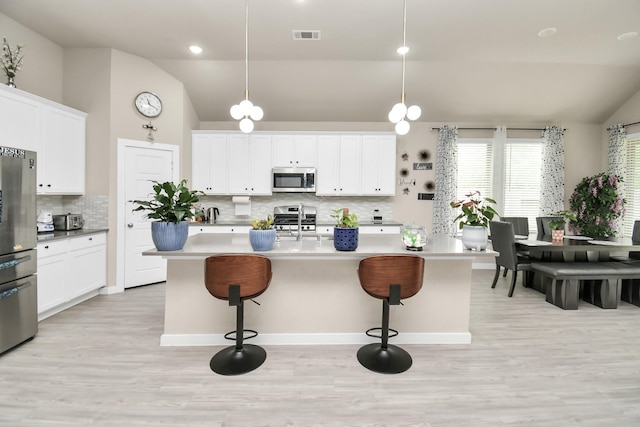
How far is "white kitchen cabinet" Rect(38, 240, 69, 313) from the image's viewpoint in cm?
327

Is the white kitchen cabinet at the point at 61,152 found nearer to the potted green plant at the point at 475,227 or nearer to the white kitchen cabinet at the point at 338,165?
the white kitchen cabinet at the point at 338,165

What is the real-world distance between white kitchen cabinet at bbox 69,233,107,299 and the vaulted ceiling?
2603 mm

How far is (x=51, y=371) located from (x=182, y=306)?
1.00 metres

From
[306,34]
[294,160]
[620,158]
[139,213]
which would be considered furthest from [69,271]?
[620,158]

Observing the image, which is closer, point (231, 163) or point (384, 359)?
point (384, 359)

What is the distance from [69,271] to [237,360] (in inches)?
102

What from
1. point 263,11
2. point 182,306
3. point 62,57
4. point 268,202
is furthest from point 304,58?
point 182,306

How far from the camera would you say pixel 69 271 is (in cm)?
365

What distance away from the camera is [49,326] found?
10.5ft

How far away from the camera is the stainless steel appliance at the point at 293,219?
12.6 feet

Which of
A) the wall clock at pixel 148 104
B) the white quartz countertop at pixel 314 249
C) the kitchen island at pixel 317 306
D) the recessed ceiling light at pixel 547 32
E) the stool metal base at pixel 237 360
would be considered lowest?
the stool metal base at pixel 237 360

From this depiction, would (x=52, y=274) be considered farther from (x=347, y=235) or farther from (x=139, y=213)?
(x=347, y=235)

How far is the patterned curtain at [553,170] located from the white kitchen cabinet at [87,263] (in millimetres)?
7529

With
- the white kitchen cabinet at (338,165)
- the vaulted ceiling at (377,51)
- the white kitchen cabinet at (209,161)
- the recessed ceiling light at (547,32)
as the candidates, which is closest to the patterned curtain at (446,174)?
the vaulted ceiling at (377,51)
